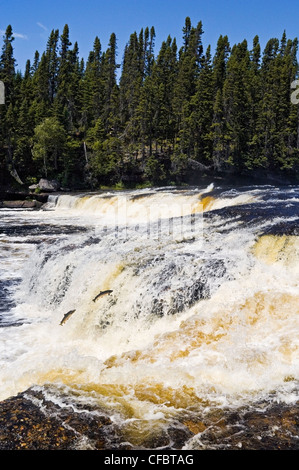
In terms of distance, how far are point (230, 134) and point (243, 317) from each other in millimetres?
41496

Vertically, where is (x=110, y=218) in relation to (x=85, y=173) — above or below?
below

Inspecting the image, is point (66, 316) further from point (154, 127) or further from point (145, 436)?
point (154, 127)

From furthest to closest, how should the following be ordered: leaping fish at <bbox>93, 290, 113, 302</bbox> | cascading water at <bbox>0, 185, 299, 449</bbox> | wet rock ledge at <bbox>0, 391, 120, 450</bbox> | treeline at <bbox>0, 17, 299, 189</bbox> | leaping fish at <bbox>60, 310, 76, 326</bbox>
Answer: treeline at <bbox>0, 17, 299, 189</bbox>
leaping fish at <bbox>93, 290, 113, 302</bbox>
leaping fish at <bbox>60, 310, 76, 326</bbox>
cascading water at <bbox>0, 185, 299, 449</bbox>
wet rock ledge at <bbox>0, 391, 120, 450</bbox>

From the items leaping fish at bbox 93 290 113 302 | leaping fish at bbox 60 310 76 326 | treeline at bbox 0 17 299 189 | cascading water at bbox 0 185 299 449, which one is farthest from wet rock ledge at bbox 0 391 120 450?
treeline at bbox 0 17 299 189

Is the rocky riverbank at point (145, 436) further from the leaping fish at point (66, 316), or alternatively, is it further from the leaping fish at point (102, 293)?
the leaping fish at point (102, 293)

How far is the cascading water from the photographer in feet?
15.9

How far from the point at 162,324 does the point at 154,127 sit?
1631 inches

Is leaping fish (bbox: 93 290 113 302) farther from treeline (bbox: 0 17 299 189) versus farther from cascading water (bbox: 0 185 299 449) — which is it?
treeline (bbox: 0 17 299 189)

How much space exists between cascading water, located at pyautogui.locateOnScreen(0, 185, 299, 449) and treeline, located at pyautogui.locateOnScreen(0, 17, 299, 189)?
2856cm

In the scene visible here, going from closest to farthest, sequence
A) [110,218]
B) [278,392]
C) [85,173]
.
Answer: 1. [278,392]
2. [110,218]
3. [85,173]

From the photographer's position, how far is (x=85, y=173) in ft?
136

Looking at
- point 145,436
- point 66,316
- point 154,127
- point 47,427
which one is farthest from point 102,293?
point 154,127

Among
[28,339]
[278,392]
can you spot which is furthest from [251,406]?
[28,339]

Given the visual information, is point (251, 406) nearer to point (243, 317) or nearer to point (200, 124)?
point (243, 317)
